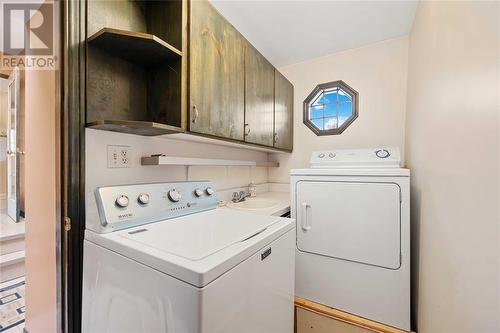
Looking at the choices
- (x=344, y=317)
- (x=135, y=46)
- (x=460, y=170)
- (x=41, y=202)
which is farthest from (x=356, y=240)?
(x=41, y=202)

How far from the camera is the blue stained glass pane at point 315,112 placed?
8.73ft

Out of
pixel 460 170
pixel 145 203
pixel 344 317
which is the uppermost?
pixel 460 170

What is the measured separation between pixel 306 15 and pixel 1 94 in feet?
16.3

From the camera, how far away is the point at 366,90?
7.89ft

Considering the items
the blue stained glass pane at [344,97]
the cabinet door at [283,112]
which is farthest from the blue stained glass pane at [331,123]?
the cabinet door at [283,112]

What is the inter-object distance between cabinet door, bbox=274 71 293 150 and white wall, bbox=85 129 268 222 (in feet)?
1.56

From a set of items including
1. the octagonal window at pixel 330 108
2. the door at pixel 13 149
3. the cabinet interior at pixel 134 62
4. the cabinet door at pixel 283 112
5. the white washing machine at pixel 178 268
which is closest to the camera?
the white washing machine at pixel 178 268

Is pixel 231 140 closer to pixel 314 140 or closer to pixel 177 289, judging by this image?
pixel 177 289

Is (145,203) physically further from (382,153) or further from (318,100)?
(318,100)

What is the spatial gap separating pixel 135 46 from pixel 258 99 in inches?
42.0

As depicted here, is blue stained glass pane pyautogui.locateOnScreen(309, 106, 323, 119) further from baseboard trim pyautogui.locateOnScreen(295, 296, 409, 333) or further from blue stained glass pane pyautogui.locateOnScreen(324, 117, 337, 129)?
baseboard trim pyautogui.locateOnScreen(295, 296, 409, 333)

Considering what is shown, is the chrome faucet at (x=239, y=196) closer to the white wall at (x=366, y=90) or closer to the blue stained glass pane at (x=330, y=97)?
the white wall at (x=366, y=90)

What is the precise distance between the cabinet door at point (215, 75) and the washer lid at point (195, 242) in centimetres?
56

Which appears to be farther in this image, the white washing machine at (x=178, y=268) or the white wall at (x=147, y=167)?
the white wall at (x=147, y=167)
